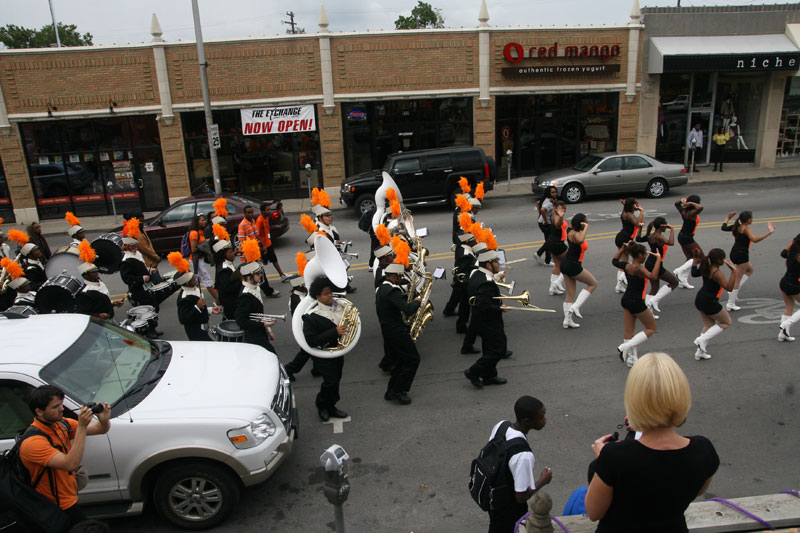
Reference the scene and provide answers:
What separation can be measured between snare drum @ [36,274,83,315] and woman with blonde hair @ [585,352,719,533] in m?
7.25

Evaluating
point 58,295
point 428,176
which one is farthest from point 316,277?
point 428,176

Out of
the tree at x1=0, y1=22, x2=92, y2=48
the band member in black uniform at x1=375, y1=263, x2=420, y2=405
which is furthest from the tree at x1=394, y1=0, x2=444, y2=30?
the band member in black uniform at x1=375, y1=263, x2=420, y2=405

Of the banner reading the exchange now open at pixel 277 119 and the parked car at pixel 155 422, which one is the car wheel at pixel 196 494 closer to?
the parked car at pixel 155 422

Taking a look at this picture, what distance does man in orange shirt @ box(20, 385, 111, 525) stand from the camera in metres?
3.85

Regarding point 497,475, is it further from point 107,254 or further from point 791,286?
point 107,254

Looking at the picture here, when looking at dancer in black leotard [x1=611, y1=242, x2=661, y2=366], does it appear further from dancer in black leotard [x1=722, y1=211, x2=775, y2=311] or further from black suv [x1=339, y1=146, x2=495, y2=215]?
black suv [x1=339, y1=146, x2=495, y2=215]

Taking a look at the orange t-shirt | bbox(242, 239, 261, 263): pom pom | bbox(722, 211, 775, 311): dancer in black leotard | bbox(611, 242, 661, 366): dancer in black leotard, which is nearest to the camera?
the orange t-shirt

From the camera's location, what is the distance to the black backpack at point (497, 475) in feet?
12.1

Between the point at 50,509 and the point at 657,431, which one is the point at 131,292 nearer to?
the point at 50,509

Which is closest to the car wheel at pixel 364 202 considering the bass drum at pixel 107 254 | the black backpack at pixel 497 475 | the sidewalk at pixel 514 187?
the sidewalk at pixel 514 187

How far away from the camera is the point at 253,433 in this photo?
4879 millimetres

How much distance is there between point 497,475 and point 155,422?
2767 millimetres

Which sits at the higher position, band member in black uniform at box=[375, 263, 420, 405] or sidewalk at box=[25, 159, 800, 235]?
band member in black uniform at box=[375, 263, 420, 405]

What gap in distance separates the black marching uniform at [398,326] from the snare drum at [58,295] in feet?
13.8
